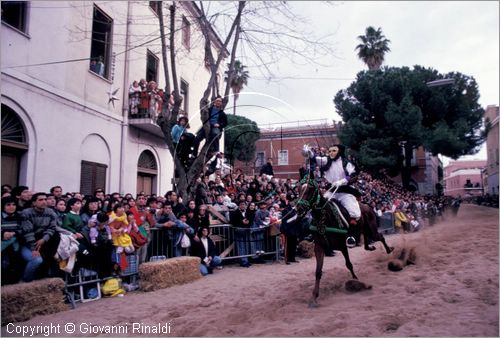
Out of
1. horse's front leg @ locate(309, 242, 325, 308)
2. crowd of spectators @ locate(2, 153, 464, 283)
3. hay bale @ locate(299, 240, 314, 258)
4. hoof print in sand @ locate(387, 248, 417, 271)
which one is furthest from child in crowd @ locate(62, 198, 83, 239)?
hay bale @ locate(299, 240, 314, 258)

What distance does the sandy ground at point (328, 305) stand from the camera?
5.15 m

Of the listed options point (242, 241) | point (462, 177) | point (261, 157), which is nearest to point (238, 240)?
point (242, 241)

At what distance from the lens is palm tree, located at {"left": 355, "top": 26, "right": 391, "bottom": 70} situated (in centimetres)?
3550

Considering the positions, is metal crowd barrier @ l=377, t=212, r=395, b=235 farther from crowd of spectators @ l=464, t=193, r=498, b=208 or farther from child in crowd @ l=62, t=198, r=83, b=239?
crowd of spectators @ l=464, t=193, r=498, b=208

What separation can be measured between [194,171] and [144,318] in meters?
6.02

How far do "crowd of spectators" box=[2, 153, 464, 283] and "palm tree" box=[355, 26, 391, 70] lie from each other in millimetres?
27179

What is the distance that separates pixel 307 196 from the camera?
6734 mm

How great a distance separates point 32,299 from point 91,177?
7.56 m

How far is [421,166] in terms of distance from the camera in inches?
1608

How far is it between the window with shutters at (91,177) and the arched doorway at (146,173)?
7.68 ft

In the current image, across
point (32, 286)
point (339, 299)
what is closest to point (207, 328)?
point (339, 299)

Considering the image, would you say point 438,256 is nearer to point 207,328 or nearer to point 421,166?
point 207,328

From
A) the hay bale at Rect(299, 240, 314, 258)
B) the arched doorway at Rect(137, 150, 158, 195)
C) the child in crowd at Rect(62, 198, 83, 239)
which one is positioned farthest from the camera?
the arched doorway at Rect(137, 150, 158, 195)

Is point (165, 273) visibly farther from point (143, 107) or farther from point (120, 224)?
point (143, 107)
